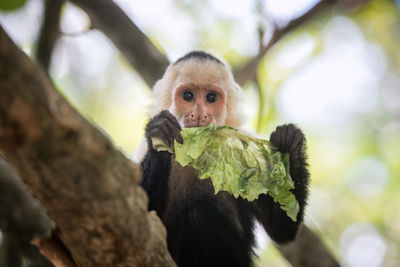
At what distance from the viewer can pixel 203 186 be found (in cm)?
399

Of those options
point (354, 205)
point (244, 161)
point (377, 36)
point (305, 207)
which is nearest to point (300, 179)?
point (305, 207)

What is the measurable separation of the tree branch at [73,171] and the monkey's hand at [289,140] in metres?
1.56

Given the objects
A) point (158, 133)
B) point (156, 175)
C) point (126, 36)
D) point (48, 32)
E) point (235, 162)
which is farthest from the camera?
point (126, 36)

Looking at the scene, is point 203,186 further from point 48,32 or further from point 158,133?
point 48,32

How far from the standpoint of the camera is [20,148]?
5.08ft

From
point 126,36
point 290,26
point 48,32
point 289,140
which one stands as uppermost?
point 290,26

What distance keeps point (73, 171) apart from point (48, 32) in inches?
117

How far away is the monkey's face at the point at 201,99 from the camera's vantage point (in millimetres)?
4039

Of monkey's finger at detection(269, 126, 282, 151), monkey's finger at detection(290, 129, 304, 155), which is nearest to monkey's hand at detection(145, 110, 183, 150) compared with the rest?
monkey's finger at detection(269, 126, 282, 151)

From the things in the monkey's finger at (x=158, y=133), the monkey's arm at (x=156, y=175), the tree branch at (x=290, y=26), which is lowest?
the monkey's arm at (x=156, y=175)

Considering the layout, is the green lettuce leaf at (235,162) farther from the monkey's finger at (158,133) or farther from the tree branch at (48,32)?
the tree branch at (48,32)

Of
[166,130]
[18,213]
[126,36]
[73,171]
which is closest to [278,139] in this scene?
[166,130]

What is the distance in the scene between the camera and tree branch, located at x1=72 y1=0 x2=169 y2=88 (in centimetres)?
480

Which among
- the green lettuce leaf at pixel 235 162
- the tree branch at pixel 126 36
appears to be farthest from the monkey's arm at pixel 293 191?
the tree branch at pixel 126 36
